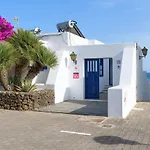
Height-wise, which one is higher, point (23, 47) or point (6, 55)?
point (23, 47)

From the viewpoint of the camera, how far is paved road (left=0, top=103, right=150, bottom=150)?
6398 millimetres

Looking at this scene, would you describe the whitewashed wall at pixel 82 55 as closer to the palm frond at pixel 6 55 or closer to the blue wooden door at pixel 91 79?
the blue wooden door at pixel 91 79

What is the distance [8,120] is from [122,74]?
20.4 feet

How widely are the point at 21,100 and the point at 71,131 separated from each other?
451 cm

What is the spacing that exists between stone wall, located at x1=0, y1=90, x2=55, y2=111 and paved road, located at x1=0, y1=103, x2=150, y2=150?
1042 mm

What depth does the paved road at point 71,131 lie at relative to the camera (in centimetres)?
640

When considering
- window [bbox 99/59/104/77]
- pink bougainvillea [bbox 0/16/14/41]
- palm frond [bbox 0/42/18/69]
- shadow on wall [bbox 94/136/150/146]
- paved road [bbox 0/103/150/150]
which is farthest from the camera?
window [bbox 99/59/104/77]

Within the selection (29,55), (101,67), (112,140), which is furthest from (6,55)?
(112,140)

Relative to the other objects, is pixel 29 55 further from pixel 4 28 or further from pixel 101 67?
pixel 101 67

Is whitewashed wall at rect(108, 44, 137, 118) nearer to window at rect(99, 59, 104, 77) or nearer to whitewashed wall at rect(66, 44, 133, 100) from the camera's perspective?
whitewashed wall at rect(66, 44, 133, 100)

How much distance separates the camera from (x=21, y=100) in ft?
38.2

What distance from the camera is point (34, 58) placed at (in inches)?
496

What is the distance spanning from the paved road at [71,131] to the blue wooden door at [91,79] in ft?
14.8

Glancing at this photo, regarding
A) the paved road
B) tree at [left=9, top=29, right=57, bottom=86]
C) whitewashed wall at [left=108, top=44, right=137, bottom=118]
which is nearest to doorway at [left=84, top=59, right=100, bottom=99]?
whitewashed wall at [left=108, top=44, right=137, bottom=118]
